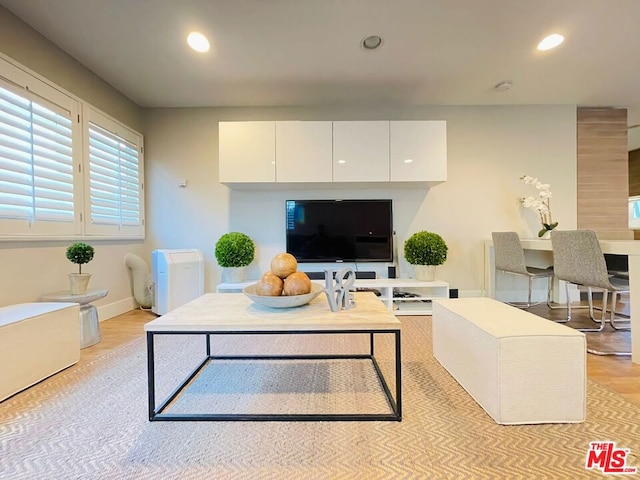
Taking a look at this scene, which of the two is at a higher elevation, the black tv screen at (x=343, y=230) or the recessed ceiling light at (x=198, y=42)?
the recessed ceiling light at (x=198, y=42)

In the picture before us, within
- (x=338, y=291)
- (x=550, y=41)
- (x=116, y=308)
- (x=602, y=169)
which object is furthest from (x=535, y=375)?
(x=602, y=169)

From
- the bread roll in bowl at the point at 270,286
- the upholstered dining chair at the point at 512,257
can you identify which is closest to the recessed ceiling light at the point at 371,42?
the bread roll in bowl at the point at 270,286

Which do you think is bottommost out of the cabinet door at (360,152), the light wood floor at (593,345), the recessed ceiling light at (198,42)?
the light wood floor at (593,345)

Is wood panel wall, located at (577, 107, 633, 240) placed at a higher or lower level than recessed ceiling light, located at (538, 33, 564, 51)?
lower

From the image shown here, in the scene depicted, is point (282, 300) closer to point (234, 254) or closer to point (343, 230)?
point (234, 254)

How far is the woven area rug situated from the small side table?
531 millimetres

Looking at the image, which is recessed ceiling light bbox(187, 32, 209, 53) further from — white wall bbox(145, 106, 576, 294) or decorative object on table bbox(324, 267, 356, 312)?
Result: decorative object on table bbox(324, 267, 356, 312)

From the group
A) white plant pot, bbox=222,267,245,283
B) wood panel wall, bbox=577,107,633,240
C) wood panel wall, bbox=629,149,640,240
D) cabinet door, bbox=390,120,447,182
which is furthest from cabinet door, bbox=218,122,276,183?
wood panel wall, bbox=629,149,640,240

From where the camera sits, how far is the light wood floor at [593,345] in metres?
1.67

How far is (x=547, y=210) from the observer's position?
3412mm

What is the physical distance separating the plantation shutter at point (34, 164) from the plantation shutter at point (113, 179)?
26 centimetres

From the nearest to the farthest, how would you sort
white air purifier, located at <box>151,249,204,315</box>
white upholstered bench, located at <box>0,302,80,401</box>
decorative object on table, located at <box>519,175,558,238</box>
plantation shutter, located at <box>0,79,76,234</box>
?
white upholstered bench, located at <box>0,302,80,401</box>, plantation shutter, located at <box>0,79,76,234</box>, white air purifier, located at <box>151,249,204,315</box>, decorative object on table, located at <box>519,175,558,238</box>

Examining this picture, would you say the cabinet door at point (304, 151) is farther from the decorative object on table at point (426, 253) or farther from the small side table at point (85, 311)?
the small side table at point (85, 311)

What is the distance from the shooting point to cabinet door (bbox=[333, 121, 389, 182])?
10.3 feet
